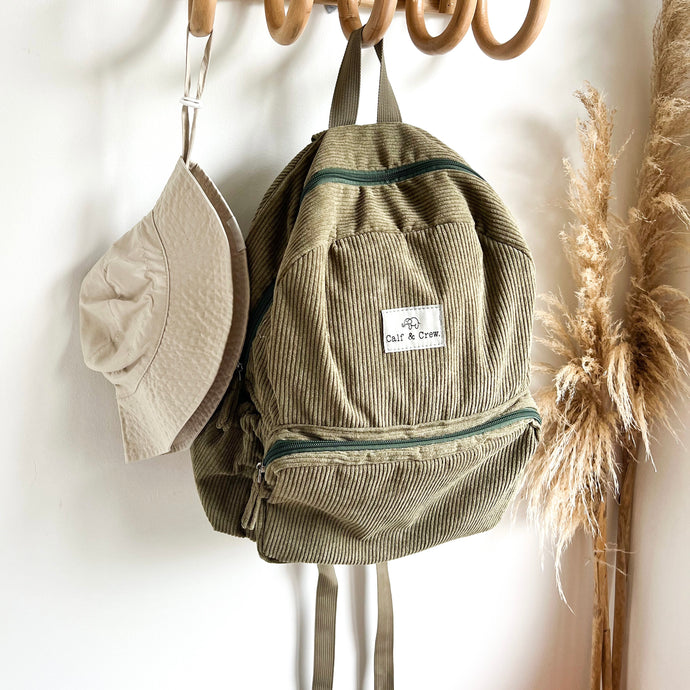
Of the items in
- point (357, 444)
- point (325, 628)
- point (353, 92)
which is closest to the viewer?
point (357, 444)

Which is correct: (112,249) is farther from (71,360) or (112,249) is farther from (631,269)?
(631,269)

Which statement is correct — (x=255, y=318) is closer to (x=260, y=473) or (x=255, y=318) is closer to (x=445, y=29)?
(x=260, y=473)

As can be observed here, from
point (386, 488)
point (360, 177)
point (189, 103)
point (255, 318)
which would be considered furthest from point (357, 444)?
point (189, 103)

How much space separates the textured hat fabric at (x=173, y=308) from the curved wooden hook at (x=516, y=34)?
1.06 feet

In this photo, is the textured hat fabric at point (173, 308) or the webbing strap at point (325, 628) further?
the webbing strap at point (325, 628)

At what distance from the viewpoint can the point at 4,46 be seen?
69cm

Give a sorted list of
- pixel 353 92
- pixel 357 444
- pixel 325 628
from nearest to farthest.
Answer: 1. pixel 357 444
2. pixel 353 92
3. pixel 325 628

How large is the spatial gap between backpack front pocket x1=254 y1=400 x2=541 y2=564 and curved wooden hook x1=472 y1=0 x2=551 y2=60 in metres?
0.36

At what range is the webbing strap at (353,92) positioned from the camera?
2.38ft

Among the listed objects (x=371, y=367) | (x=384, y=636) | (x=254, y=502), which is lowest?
(x=384, y=636)

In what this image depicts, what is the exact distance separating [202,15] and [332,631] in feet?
2.41

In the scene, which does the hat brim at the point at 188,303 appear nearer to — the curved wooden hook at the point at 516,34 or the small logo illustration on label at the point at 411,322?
the small logo illustration on label at the point at 411,322

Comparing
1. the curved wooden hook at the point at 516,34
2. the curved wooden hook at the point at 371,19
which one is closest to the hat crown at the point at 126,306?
the curved wooden hook at the point at 371,19

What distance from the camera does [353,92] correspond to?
2.43 feet
